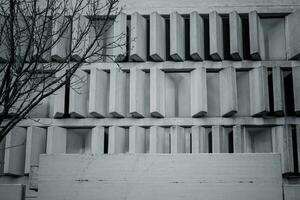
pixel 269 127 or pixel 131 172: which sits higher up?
pixel 269 127

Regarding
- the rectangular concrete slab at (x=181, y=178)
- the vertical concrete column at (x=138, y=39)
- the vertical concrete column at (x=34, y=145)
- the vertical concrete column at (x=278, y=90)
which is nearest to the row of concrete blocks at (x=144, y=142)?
the vertical concrete column at (x=34, y=145)

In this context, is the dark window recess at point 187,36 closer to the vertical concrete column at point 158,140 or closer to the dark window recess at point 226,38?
the dark window recess at point 226,38

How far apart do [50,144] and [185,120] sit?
3532mm

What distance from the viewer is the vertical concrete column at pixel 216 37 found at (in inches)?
480

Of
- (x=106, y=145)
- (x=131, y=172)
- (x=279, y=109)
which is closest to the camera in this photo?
(x=131, y=172)

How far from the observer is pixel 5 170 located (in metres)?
12.1

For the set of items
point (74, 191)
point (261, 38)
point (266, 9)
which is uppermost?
point (266, 9)

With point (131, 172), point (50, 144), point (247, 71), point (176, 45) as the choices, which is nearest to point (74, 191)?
point (131, 172)

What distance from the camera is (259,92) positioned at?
39.3 ft

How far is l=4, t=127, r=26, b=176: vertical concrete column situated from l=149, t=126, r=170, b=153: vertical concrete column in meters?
3.28

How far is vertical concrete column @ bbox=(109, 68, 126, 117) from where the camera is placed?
12.1 meters

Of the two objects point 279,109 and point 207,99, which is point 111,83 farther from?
point 279,109

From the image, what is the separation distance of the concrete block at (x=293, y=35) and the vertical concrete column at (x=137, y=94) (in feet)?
12.9

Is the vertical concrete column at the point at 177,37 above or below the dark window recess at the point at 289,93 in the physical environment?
above
